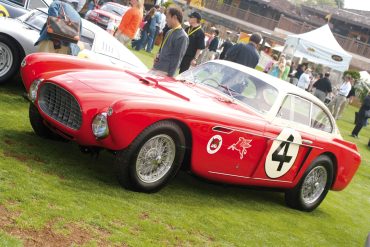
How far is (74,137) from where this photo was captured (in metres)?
5.32

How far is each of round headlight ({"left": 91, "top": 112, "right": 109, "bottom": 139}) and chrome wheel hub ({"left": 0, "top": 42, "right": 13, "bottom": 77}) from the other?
352 centimetres

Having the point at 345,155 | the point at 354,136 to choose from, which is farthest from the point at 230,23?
the point at 345,155

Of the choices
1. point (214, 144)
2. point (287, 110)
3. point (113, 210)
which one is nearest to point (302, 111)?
point (287, 110)

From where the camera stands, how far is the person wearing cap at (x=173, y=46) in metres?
8.12

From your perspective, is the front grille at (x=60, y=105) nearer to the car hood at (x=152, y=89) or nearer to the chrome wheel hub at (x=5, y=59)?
Answer: the car hood at (x=152, y=89)

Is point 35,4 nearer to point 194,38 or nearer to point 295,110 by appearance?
point 194,38

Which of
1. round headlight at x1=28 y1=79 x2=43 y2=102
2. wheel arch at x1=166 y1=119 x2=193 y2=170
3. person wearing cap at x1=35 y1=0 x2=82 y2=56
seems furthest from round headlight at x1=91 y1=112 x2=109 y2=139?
person wearing cap at x1=35 y1=0 x2=82 y2=56

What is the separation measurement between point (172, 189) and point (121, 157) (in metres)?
1.10

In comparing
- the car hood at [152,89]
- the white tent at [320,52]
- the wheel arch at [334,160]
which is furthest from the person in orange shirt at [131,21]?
the white tent at [320,52]

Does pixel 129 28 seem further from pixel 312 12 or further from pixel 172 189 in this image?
pixel 312 12

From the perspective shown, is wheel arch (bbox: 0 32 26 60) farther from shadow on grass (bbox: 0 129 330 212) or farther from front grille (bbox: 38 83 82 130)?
front grille (bbox: 38 83 82 130)

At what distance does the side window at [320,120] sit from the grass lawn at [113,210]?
113cm

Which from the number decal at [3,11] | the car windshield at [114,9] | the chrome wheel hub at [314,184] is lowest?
the car windshield at [114,9]

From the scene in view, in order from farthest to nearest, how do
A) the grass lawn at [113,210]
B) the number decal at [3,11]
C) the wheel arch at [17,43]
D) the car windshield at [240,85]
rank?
the number decal at [3,11] → the wheel arch at [17,43] → the car windshield at [240,85] → the grass lawn at [113,210]
